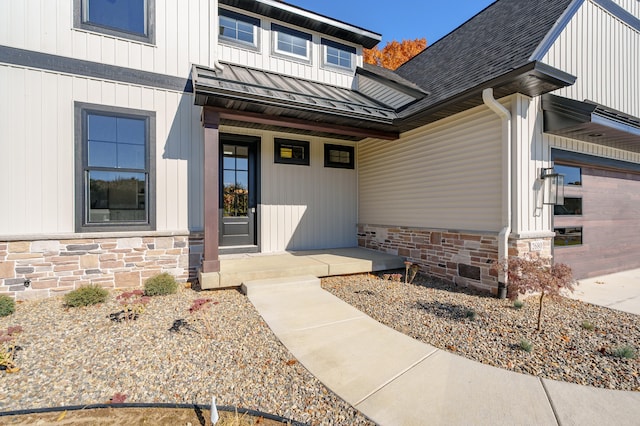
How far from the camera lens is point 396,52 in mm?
17141

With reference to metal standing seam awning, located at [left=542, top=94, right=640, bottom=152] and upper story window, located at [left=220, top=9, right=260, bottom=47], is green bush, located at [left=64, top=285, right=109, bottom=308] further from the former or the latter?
metal standing seam awning, located at [left=542, top=94, right=640, bottom=152]

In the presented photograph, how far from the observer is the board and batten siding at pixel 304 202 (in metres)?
7.00

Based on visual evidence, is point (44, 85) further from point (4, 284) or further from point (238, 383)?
point (238, 383)

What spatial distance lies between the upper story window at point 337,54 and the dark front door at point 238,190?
10.6ft

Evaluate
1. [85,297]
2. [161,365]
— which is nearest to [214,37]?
[85,297]

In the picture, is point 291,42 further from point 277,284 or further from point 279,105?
point 277,284

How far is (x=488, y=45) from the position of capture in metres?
5.95

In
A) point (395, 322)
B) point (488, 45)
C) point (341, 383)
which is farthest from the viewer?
point (488, 45)

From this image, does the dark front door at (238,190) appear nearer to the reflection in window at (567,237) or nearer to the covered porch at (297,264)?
the covered porch at (297,264)

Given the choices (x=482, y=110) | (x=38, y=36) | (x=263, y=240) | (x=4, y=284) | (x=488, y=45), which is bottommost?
(x=4, y=284)

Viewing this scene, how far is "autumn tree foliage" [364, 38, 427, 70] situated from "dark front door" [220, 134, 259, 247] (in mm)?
13206

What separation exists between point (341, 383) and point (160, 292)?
3651 mm

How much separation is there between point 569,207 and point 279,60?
7.18m

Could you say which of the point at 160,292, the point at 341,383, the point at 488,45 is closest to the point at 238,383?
the point at 341,383
